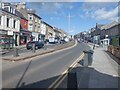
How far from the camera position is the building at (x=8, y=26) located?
3459 centimetres

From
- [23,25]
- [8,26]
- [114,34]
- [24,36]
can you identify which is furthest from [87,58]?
[114,34]

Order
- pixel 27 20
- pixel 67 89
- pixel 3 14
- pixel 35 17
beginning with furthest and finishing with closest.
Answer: pixel 35 17, pixel 27 20, pixel 3 14, pixel 67 89

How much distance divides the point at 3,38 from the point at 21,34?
13.4 meters

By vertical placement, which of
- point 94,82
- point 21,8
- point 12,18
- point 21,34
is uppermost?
point 21,8

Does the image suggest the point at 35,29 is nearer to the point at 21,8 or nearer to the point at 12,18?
the point at 21,8

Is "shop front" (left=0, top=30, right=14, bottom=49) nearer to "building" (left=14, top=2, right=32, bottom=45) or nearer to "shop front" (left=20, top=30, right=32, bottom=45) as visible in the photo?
"shop front" (left=20, top=30, right=32, bottom=45)

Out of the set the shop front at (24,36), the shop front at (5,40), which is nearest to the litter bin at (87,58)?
the shop front at (5,40)

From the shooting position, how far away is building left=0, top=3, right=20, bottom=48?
1362 inches

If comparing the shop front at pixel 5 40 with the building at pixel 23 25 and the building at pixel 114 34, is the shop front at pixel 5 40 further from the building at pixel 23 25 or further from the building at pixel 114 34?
the building at pixel 114 34

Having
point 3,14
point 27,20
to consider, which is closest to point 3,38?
point 3,14

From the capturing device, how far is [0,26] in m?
35.6

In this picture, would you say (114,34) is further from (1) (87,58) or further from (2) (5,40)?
(1) (87,58)

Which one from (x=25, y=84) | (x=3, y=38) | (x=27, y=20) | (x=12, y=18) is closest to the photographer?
(x=25, y=84)

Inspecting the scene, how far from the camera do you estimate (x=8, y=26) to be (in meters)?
39.4
